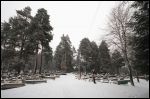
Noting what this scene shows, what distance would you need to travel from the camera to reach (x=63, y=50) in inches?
2331

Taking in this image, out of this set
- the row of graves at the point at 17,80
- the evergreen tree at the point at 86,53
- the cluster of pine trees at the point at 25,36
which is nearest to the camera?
the row of graves at the point at 17,80

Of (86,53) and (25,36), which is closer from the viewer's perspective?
(25,36)

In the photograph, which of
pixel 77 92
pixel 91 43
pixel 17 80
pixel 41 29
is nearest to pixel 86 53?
pixel 91 43

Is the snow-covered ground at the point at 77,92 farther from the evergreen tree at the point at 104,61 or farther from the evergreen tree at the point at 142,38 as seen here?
the evergreen tree at the point at 104,61

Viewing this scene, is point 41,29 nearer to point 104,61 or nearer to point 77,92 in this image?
point 77,92

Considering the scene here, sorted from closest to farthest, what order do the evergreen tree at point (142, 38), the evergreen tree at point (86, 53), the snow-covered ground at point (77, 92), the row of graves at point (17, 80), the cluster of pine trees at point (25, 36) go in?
the evergreen tree at point (142, 38)
the snow-covered ground at point (77, 92)
the row of graves at point (17, 80)
the cluster of pine trees at point (25, 36)
the evergreen tree at point (86, 53)

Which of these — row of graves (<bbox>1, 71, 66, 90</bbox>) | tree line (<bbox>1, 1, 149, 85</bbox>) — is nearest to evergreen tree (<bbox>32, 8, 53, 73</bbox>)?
tree line (<bbox>1, 1, 149, 85</bbox>)

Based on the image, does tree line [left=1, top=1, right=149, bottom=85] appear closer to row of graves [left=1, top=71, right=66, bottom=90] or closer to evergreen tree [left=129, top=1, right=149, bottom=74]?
evergreen tree [left=129, top=1, right=149, bottom=74]

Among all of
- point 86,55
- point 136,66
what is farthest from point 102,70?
point 136,66

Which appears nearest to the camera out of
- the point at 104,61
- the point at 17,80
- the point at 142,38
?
the point at 142,38

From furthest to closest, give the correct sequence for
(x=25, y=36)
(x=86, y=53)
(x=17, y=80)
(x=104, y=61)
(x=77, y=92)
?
(x=86, y=53) → (x=104, y=61) → (x=25, y=36) → (x=17, y=80) → (x=77, y=92)

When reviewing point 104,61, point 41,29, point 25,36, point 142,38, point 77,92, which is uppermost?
point 41,29

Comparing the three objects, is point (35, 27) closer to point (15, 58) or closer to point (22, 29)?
point (22, 29)

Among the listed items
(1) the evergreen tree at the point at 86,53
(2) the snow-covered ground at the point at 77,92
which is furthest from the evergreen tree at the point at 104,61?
(2) the snow-covered ground at the point at 77,92
